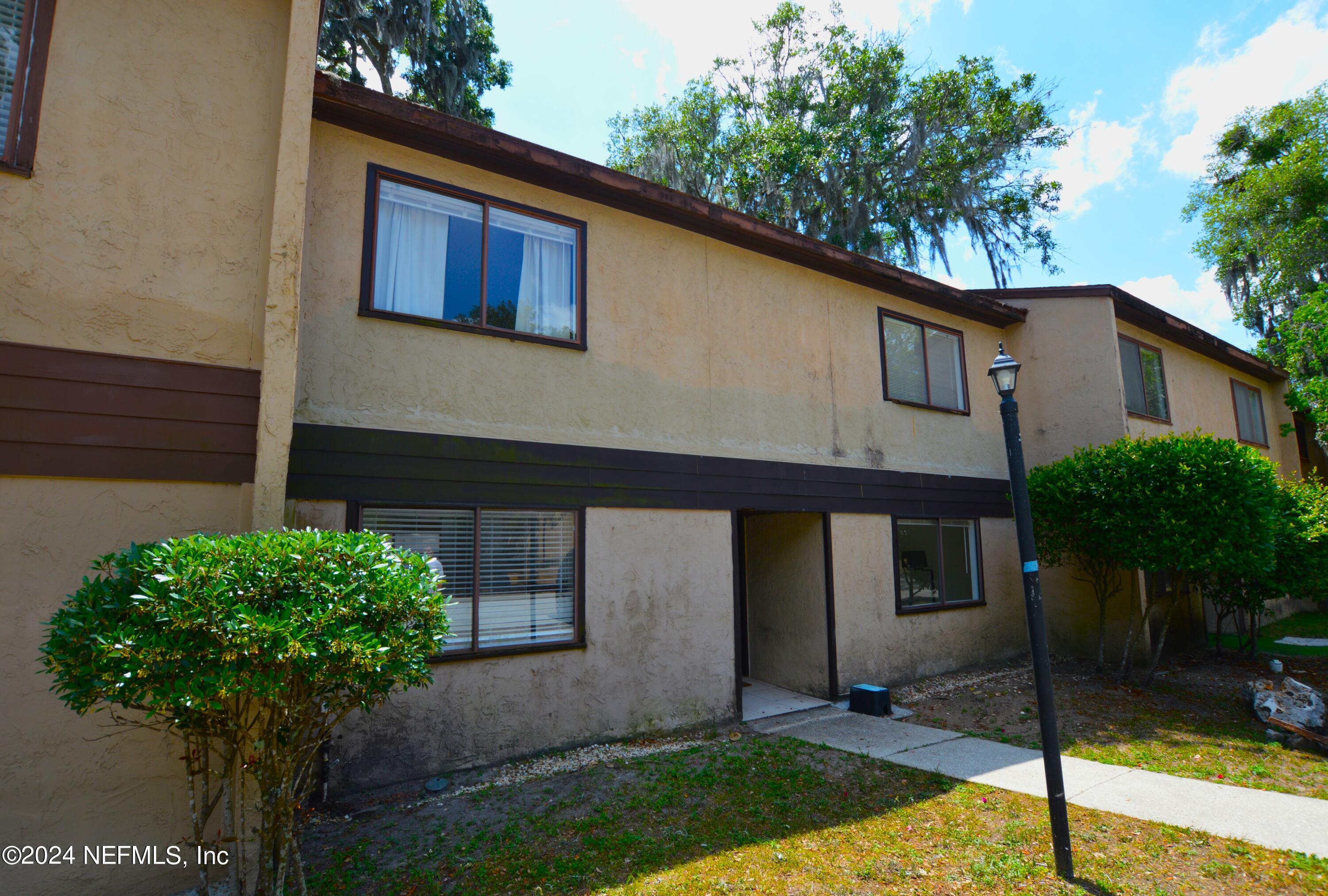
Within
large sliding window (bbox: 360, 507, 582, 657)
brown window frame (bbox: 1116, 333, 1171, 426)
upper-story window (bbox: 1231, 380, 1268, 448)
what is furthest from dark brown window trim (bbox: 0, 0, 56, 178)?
upper-story window (bbox: 1231, 380, 1268, 448)

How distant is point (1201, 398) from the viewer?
15023 mm

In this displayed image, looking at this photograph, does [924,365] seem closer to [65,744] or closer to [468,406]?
[468,406]

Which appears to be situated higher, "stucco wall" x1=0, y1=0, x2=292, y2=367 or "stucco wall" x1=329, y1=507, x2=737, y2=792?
"stucco wall" x1=0, y1=0, x2=292, y2=367

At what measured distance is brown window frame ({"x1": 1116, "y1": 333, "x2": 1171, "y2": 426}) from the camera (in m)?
12.6

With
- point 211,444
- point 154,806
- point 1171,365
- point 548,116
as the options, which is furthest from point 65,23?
point 1171,365

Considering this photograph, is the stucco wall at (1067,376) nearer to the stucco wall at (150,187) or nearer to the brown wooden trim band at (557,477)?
the brown wooden trim band at (557,477)

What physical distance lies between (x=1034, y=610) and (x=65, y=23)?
7800 millimetres

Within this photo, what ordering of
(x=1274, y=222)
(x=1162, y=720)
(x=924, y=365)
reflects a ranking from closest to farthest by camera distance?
(x=1162, y=720), (x=924, y=365), (x=1274, y=222)

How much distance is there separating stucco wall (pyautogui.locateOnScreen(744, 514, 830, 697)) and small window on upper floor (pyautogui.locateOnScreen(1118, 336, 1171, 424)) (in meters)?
7.13

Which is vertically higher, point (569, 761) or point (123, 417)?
point (123, 417)

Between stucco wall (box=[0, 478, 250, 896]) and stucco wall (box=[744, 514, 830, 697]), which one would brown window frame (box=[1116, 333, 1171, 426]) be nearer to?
stucco wall (box=[744, 514, 830, 697])

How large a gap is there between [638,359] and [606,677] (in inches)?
138

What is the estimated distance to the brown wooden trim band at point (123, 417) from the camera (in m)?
4.32

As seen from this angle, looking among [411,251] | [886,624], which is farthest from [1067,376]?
[411,251]
